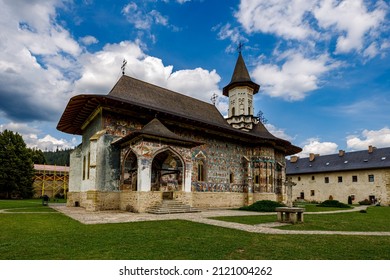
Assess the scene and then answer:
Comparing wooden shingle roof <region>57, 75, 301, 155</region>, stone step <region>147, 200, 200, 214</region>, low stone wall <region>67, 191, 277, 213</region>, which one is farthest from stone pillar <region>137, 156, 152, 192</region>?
Result: wooden shingle roof <region>57, 75, 301, 155</region>

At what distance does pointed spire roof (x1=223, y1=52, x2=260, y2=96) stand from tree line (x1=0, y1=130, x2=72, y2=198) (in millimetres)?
26814

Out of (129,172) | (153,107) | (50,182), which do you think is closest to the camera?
(129,172)

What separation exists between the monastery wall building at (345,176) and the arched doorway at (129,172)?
104ft

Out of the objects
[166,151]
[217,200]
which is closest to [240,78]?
[217,200]

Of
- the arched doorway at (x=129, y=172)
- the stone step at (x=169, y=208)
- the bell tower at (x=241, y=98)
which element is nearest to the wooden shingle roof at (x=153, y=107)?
the bell tower at (x=241, y=98)

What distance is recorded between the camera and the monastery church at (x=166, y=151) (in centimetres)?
1500

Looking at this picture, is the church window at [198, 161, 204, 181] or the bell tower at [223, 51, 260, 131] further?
the bell tower at [223, 51, 260, 131]

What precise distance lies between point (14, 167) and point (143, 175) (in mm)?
27781

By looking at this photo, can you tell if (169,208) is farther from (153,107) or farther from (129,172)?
(153,107)

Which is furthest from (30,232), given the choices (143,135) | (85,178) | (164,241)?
(85,178)

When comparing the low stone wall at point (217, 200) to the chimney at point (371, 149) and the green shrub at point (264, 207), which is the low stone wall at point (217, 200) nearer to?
the green shrub at point (264, 207)

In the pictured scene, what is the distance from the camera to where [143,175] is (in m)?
14.0

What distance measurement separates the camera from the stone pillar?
14.0 metres

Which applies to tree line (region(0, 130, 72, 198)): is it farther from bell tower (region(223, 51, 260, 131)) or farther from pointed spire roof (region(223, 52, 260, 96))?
pointed spire roof (region(223, 52, 260, 96))
